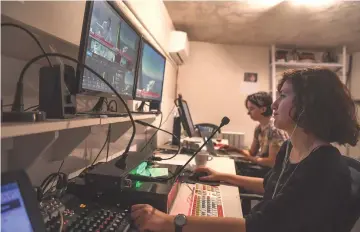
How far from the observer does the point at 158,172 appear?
131cm

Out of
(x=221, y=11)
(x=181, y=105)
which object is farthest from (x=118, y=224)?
(x=221, y=11)

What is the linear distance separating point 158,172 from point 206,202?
0.81 feet

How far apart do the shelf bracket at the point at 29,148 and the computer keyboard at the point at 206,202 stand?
1.97ft

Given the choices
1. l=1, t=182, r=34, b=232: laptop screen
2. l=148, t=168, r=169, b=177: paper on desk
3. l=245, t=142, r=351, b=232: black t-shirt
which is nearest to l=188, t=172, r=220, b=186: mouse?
l=148, t=168, r=169, b=177: paper on desk

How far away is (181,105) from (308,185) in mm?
1414

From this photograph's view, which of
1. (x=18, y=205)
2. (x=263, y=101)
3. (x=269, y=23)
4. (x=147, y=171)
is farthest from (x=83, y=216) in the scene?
(x=269, y=23)

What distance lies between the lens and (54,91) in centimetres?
78

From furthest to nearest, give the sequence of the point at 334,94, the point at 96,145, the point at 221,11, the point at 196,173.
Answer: the point at 221,11 < the point at 196,173 < the point at 96,145 < the point at 334,94

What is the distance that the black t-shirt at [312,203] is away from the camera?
89cm

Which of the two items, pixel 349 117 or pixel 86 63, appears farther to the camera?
pixel 349 117

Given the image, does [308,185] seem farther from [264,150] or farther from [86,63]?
[264,150]

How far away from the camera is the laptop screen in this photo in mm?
545

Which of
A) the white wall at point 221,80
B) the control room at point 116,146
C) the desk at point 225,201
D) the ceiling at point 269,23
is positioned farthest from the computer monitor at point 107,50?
the white wall at point 221,80

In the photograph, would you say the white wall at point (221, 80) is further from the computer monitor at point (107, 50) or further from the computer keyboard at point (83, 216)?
the computer keyboard at point (83, 216)
